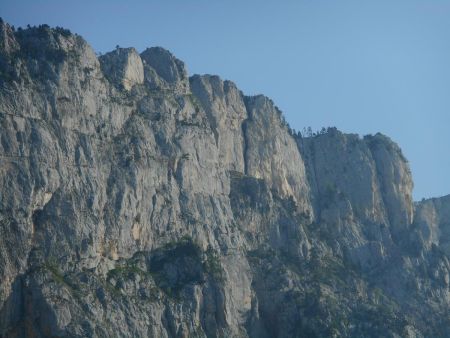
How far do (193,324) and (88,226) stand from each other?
74.7ft

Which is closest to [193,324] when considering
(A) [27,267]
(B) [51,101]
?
(A) [27,267]

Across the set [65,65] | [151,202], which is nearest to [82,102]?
[65,65]

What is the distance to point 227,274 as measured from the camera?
194 m

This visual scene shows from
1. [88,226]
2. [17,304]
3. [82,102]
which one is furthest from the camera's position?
[82,102]

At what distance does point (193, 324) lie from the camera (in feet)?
597

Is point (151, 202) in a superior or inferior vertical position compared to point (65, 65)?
inferior

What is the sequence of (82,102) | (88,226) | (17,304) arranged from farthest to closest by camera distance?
(82,102)
(88,226)
(17,304)

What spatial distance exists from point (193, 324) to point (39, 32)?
2167 inches

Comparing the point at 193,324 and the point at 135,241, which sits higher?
the point at 135,241

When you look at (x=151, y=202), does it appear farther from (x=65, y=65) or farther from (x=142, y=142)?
(x=65, y=65)

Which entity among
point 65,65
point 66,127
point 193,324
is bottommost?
point 193,324

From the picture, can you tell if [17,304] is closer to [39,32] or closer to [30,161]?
[30,161]

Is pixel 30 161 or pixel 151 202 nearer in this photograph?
pixel 30 161

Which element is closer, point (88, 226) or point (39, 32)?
point (88, 226)
